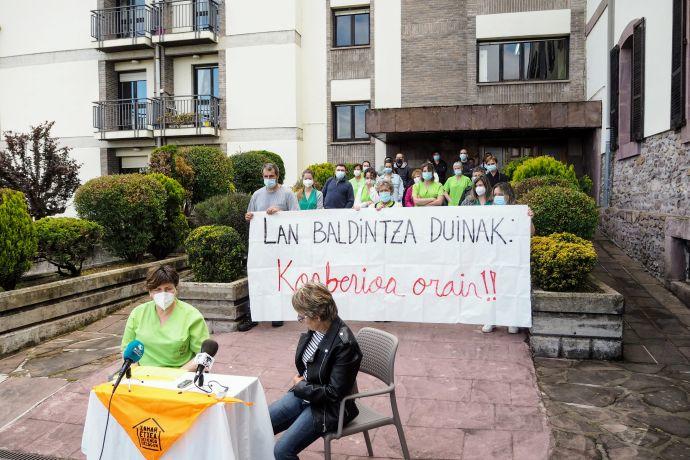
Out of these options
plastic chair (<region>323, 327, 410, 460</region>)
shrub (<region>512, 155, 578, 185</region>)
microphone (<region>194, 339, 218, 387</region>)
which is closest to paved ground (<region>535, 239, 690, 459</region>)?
plastic chair (<region>323, 327, 410, 460</region>)

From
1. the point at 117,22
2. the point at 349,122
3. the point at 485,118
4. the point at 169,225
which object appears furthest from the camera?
the point at 117,22

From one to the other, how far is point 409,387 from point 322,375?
7.06 feet

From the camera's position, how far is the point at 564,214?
7711 millimetres

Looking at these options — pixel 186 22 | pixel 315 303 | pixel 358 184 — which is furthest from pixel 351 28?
pixel 315 303

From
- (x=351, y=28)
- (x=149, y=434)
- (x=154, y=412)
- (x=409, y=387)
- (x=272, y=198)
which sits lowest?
(x=409, y=387)

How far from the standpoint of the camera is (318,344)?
368cm

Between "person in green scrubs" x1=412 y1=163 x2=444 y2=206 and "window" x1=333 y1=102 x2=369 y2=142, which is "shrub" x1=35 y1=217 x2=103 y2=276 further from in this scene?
"window" x1=333 y1=102 x2=369 y2=142

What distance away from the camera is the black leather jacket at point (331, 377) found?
3.49 m

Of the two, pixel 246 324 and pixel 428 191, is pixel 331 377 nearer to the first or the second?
pixel 246 324

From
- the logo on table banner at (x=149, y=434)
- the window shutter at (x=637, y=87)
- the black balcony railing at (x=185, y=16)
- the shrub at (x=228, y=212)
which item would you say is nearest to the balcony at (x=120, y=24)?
the black balcony railing at (x=185, y=16)

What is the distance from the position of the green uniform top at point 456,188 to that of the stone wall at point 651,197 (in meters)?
3.28

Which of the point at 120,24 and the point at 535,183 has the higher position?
the point at 120,24

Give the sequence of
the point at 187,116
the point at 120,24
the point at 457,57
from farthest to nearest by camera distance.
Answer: the point at 120,24 → the point at 187,116 → the point at 457,57

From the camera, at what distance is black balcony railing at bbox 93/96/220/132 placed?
2245 centimetres
